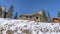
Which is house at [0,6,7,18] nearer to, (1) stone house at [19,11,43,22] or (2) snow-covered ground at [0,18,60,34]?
(2) snow-covered ground at [0,18,60,34]

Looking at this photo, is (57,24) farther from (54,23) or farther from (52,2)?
(52,2)

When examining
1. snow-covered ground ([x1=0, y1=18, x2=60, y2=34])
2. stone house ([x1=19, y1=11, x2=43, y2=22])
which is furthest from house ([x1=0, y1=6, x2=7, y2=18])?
stone house ([x1=19, y1=11, x2=43, y2=22])

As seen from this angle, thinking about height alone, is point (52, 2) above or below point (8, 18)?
above

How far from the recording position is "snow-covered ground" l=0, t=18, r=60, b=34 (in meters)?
1.64

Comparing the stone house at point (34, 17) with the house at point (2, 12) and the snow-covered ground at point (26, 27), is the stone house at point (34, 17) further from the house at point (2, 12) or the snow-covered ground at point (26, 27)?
the house at point (2, 12)

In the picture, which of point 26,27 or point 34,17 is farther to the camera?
point 34,17

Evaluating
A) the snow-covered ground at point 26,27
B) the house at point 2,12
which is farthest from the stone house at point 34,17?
the house at point 2,12

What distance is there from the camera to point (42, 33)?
174 centimetres

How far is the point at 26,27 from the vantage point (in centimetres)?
171

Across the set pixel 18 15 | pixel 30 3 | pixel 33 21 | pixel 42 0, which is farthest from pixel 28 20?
pixel 42 0

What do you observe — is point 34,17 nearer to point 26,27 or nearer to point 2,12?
point 26,27

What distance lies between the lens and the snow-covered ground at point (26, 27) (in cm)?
164

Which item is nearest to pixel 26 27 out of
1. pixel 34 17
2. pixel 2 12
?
pixel 34 17

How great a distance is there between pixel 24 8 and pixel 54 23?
1.66 ft
